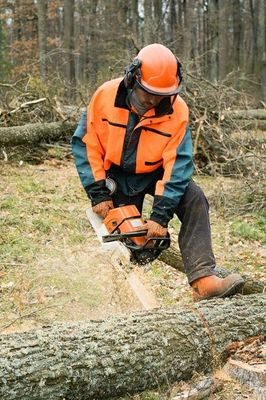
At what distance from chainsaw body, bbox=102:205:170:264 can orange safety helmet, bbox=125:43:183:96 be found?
82 centimetres

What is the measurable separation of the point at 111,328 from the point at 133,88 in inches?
66.1

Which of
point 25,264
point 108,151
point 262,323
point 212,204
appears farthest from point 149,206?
point 262,323

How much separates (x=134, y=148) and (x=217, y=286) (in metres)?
1.09

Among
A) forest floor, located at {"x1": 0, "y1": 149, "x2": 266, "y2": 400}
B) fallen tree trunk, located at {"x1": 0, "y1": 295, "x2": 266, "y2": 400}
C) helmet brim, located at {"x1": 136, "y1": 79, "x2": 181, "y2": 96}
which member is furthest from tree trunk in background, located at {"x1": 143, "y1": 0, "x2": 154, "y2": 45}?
fallen tree trunk, located at {"x1": 0, "y1": 295, "x2": 266, "y2": 400}

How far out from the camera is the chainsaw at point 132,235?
3.80m

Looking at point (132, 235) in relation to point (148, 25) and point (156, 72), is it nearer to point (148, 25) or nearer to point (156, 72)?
point (156, 72)

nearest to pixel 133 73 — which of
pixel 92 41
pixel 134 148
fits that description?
pixel 134 148

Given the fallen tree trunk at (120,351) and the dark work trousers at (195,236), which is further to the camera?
the dark work trousers at (195,236)

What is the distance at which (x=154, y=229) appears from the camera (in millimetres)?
3799

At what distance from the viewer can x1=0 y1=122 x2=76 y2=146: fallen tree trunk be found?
8812mm

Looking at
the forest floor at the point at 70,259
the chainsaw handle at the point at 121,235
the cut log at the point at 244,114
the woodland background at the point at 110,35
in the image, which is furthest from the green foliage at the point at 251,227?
the woodland background at the point at 110,35

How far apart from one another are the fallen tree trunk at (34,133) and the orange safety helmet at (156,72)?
5226mm

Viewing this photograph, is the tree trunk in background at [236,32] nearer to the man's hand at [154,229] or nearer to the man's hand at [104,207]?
the man's hand at [104,207]

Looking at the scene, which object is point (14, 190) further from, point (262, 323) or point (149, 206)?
point (262, 323)
